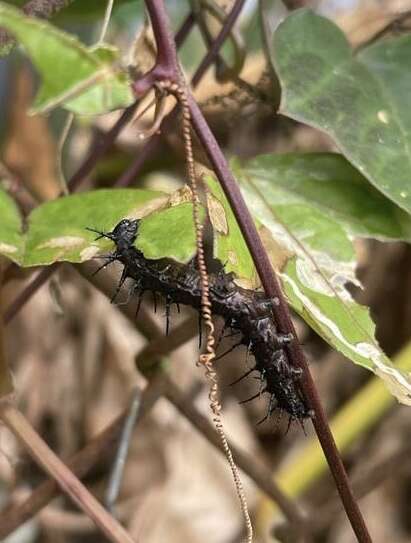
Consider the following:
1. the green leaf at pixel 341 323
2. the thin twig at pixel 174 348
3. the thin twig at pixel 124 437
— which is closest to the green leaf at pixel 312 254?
the green leaf at pixel 341 323

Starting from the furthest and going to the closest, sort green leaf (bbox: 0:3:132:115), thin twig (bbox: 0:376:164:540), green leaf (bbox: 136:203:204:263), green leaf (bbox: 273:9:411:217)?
1. thin twig (bbox: 0:376:164:540)
2. green leaf (bbox: 273:9:411:217)
3. green leaf (bbox: 136:203:204:263)
4. green leaf (bbox: 0:3:132:115)

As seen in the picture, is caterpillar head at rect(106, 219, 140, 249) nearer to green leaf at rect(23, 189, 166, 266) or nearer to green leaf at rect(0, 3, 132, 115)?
green leaf at rect(23, 189, 166, 266)

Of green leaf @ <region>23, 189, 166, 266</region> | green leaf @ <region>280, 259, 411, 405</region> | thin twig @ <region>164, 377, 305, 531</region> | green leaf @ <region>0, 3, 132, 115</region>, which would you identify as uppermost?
green leaf @ <region>0, 3, 132, 115</region>

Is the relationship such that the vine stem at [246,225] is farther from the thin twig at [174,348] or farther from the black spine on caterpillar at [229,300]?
the thin twig at [174,348]

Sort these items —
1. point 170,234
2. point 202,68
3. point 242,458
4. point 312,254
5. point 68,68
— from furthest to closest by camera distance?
point 242,458, point 202,68, point 312,254, point 170,234, point 68,68

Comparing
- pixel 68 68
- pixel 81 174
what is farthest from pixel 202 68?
pixel 68 68

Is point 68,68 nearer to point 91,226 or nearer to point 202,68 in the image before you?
point 91,226

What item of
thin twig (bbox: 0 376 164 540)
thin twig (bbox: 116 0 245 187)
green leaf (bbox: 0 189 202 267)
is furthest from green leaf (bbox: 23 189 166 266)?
thin twig (bbox: 0 376 164 540)
